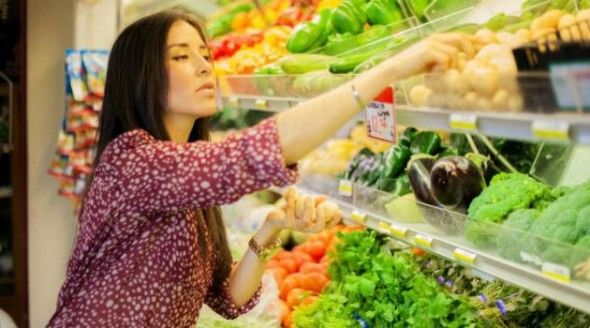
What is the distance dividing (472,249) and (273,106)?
3.66 ft

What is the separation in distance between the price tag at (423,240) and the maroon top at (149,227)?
1.86 ft

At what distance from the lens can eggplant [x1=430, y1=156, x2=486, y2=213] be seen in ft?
7.30

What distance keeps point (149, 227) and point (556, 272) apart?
936 millimetres

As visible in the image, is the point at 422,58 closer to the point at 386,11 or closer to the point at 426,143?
the point at 426,143

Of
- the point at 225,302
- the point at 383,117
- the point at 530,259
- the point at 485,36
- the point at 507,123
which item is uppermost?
the point at 485,36

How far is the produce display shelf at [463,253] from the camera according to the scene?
1.56 m

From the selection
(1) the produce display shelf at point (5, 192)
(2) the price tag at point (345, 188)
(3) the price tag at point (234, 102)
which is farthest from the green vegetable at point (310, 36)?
(1) the produce display shelf at point (5, 192)

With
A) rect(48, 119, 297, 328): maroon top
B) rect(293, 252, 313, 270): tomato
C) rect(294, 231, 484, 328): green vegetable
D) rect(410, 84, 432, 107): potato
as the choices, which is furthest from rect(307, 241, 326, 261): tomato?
rect(410, 84, 432, 107): potato

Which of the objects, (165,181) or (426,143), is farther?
(426,143)

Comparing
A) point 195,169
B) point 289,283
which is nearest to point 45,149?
point 289,283

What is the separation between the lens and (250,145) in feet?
5.06

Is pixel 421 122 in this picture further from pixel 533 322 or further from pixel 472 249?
pixel 533 322

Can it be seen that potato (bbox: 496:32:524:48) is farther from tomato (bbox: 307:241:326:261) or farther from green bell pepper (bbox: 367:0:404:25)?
tomato (bbox: 307:241:326:261)

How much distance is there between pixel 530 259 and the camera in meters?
1.70
